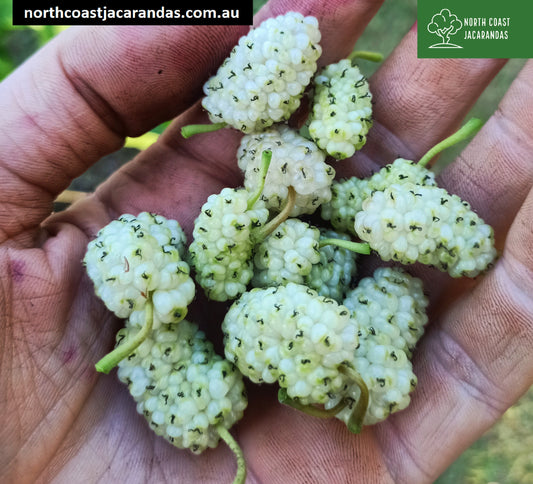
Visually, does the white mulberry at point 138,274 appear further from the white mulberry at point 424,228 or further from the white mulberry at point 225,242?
the white mulberry at point 424,228

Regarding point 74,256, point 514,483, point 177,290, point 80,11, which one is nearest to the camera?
point 177,290

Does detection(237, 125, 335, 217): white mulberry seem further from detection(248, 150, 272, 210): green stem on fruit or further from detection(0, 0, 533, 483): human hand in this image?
detection(0, 0, 533, 483): human hand

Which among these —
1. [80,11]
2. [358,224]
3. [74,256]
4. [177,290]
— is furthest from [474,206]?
[80,11]

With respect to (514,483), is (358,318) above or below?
above

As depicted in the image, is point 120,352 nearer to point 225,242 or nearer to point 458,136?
point 225,242

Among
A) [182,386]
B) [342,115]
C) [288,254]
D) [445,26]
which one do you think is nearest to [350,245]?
[288,254]

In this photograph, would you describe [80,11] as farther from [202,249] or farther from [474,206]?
[474,206]

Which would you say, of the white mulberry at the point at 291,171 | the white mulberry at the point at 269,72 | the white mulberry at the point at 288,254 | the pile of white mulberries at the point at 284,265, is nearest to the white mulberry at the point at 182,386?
the pile of white mulberries at the point at 284,265

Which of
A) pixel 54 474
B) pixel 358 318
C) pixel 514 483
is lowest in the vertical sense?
pixel 514 483
